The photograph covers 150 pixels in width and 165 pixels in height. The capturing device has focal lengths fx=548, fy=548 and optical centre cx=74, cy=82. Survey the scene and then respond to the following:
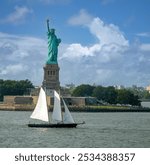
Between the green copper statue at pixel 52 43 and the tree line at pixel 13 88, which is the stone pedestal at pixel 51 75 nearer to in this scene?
the green copper statue at pixel 52 43

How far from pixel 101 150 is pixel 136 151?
517mm

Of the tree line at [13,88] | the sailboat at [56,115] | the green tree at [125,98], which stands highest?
the tree line at [13,88]

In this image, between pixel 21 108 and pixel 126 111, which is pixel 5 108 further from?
pixel 126 111

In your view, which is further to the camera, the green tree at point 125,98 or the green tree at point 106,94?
the green tree at point 106,94

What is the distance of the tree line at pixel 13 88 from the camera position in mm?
60919

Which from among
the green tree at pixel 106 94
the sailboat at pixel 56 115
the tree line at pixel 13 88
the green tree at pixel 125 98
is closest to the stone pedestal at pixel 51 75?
the green tree at pixel 106 94

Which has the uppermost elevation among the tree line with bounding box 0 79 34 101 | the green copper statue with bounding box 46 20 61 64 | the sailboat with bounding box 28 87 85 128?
the green copper statue with bounding box 46 20 61 64

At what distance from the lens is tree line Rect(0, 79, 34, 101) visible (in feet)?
200

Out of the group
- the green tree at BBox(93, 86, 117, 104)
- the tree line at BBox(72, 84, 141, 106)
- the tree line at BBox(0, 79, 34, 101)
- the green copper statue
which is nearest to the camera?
the green copper statue

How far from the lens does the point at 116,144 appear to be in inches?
588

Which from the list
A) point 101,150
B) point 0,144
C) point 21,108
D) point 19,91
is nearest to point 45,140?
point 0,144

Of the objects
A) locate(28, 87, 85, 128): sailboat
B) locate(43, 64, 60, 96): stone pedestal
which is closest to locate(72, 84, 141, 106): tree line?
locate(43, 64, 60, 96): stone pedestal

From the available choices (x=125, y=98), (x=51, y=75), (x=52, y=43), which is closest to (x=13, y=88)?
(x=51, y=75)

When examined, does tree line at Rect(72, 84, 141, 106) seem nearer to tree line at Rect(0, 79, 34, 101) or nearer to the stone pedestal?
tree line at Rect(0, 79, 34, 101)
